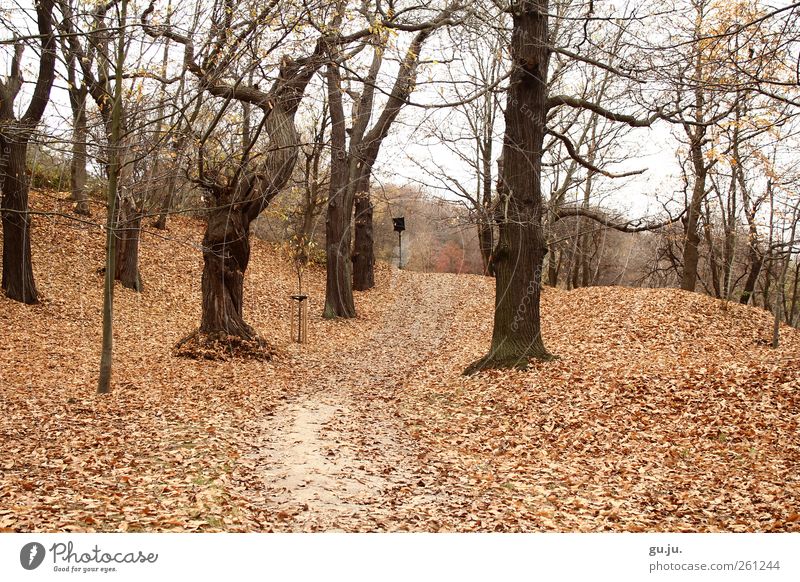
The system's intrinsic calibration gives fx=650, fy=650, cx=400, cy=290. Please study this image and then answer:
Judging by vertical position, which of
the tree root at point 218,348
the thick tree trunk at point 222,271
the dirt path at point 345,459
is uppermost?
the thick tree trunk at point 222,271

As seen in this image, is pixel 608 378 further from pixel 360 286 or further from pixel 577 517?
pixel 360 286

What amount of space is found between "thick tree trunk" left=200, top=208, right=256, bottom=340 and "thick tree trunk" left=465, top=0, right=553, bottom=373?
4703 mm

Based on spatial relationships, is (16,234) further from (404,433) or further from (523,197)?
(523,197)

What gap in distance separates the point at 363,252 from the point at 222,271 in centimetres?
1170

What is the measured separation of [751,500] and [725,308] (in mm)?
10871

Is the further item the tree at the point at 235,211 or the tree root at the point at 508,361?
the tree at the point at 235,211

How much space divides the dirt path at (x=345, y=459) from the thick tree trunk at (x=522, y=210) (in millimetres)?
2105

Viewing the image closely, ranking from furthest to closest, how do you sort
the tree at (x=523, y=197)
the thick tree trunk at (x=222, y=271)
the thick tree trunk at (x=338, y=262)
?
the thick tree trunk at (x=338, y=262) → the thick tree trunk at (x=222, y=271) → the tree at (x=523, y=197)

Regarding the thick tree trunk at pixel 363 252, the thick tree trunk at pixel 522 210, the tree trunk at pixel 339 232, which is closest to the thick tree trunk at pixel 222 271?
the thick tree trunk at pixel 522 210

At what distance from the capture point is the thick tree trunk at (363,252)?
22.5 meters

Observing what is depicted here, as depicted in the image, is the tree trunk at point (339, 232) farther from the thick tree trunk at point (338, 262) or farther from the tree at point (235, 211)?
the tree at point (235, 211)

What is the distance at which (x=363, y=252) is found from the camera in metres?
23.3

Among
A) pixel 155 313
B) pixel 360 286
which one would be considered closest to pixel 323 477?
pixel 155 313

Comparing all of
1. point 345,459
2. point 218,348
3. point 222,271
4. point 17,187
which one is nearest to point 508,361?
point 345,459
